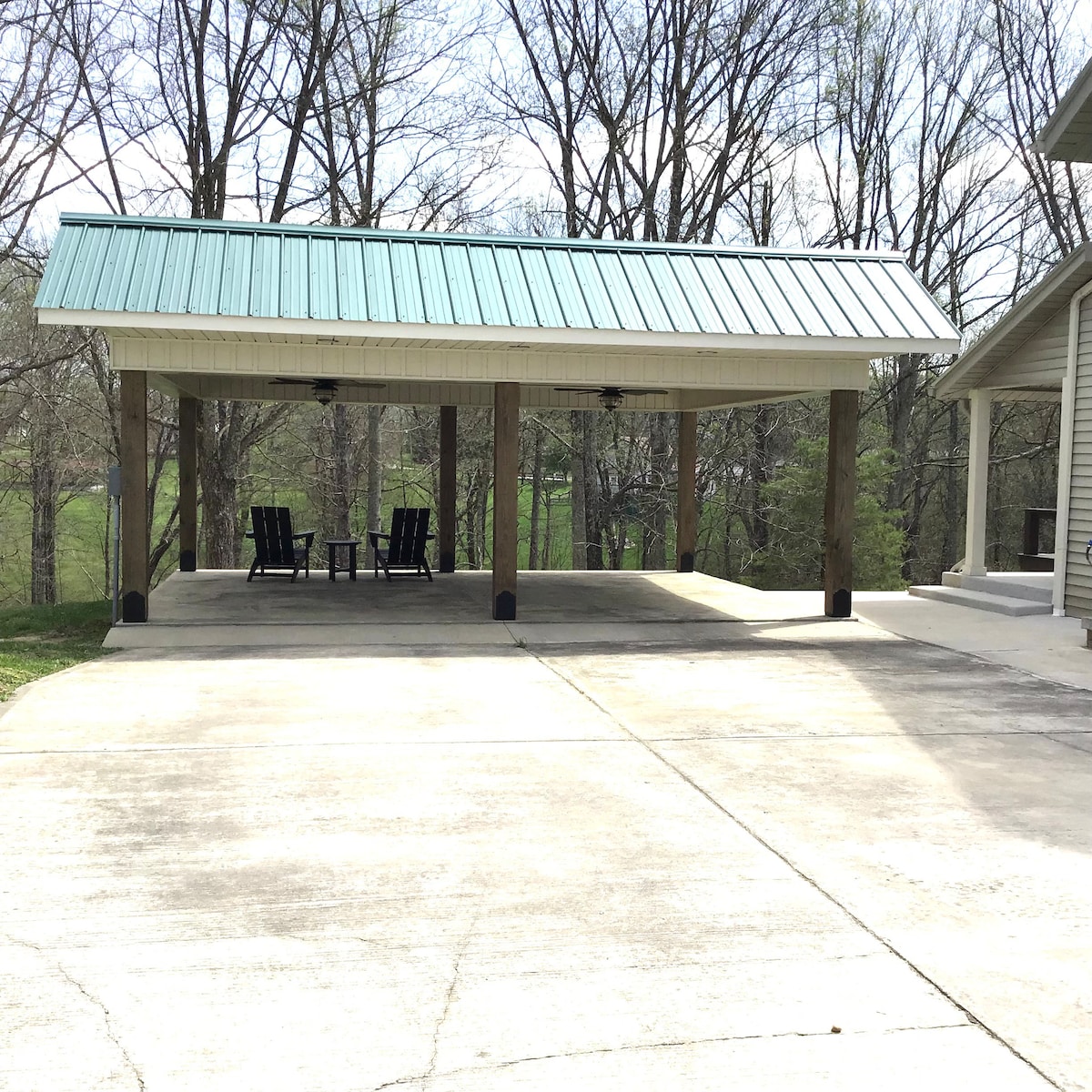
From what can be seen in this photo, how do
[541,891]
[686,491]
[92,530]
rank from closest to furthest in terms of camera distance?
[541,891] → [686,491] → [92,530]

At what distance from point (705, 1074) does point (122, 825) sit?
103 inches

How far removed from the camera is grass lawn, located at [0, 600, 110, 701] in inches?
299

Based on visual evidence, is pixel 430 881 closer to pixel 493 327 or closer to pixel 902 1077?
pixel 902 1077

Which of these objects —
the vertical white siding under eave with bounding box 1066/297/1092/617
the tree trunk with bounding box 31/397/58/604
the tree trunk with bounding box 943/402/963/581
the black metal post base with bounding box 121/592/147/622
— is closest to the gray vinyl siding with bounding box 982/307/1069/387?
the vertical white siding under eave with bounding box 1066/297/1092/617

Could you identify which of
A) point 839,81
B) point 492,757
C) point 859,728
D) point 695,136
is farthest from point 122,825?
point 839,81

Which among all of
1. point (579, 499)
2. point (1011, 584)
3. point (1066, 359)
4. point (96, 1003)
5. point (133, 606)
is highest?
point (1066, 359)

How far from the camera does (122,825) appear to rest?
4379 mm

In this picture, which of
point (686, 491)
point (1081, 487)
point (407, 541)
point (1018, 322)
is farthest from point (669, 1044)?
point (686, 491)

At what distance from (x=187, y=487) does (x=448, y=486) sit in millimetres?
3160

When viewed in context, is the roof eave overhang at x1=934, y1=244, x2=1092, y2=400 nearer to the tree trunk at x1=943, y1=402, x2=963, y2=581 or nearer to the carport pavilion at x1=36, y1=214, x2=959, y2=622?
the carport pavilion at x1=36, y1=214, x2=959, y2=622

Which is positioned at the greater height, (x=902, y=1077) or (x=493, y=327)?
(x=493, y=327)

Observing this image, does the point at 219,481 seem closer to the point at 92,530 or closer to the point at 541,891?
the point at 92,530

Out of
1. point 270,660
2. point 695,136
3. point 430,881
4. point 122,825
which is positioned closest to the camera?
point 430,881

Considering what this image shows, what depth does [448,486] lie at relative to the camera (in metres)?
14.6
